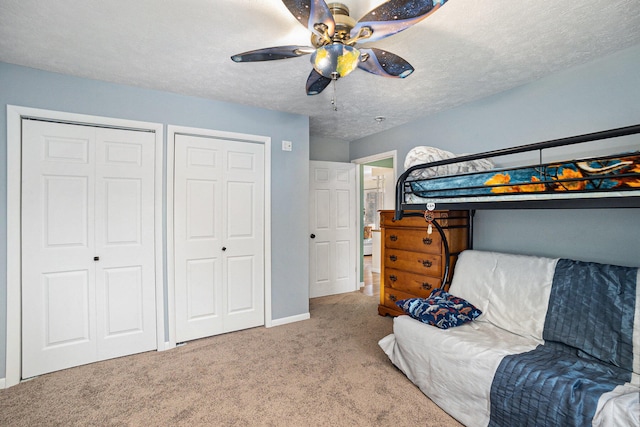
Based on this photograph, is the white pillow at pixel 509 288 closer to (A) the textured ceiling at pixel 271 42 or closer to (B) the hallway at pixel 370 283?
(A) the textured ceiling at pixel 271 42

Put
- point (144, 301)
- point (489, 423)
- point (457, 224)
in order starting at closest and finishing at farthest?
1. point (489, 423)
2. point (144, 301)
3. point (457, 224)

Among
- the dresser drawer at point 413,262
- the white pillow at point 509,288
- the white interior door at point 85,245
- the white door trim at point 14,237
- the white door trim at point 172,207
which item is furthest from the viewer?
the dresser drawer at point 413,262

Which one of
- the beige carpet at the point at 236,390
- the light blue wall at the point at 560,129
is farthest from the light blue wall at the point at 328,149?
the beige carpet at the point at 236,390

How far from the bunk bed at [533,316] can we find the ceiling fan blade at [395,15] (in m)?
0.92

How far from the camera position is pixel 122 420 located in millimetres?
1863

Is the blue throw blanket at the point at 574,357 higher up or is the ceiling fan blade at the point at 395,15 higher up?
the ceiling fan blade at the point at 395,15

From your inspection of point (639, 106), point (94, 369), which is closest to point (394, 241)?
point (639, 106)

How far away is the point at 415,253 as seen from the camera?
3176 mm

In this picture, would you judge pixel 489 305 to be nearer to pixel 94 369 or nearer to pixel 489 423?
pixel 489 423

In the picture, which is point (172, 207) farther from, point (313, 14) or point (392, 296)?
point (392, 296)

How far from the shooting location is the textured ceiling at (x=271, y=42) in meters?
1.64

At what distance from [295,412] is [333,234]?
2.84 meters

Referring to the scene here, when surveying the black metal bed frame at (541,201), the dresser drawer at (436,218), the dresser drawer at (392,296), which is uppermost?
the black metal bed frame at (541,201)

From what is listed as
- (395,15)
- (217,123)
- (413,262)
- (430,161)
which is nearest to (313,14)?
(395,15)
